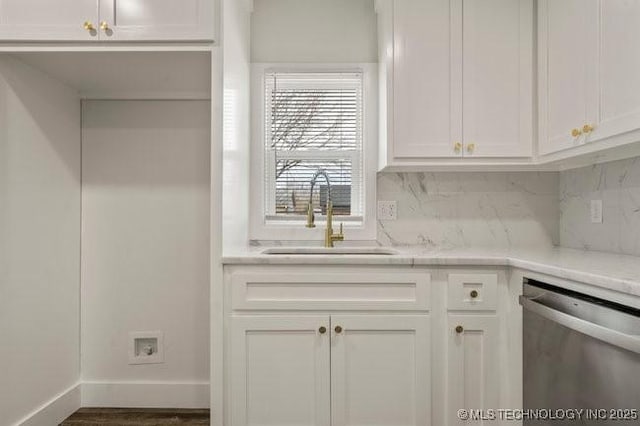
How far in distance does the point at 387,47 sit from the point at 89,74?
148cm

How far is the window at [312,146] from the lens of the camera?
7.86 ft

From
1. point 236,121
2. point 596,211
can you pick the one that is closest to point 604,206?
point 596,211

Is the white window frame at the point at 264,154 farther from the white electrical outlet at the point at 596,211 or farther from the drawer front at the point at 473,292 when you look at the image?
the white electrical outlet at the point at 596,211

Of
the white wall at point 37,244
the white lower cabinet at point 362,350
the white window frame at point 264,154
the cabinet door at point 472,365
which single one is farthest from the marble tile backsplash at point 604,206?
the white wall at point 37,244

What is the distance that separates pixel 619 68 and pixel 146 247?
2.32m

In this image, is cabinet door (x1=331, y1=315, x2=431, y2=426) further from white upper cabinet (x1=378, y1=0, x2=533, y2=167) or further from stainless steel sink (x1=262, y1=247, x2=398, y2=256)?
white upper cabinet (x1=378, y1=0, x2=533, y2=167)

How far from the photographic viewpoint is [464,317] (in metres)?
1.70

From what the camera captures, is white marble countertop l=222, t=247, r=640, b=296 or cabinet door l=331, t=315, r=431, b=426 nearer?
white marble countertop l=222, t=247, r=640, b=296

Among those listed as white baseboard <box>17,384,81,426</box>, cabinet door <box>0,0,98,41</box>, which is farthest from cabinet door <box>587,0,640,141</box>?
white baseboard <box>17,384,81,426</box>

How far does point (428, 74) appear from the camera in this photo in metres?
1.98

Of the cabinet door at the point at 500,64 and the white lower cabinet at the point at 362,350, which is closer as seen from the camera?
the white lower cabinet at the point at 362,350

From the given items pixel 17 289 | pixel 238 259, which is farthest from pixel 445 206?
pixel 17 289

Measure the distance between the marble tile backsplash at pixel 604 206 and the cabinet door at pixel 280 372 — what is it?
4.58 ft

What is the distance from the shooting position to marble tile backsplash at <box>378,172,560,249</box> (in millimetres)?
2289
